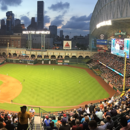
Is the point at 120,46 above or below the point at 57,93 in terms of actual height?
above

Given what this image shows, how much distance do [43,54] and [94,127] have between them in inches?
2594

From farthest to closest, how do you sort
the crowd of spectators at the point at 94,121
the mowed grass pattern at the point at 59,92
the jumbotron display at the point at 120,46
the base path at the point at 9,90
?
the jumbotron display at the point at 120,46 → the base path at the point at 9,90 → the mowed grass pattern at the point at 59,92 → the crowd of spectators at the point at 94,121

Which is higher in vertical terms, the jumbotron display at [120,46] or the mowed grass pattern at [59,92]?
the jumbotron display at [120,46]

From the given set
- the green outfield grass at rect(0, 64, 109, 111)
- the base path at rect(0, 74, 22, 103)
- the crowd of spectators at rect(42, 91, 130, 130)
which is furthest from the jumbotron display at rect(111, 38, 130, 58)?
the base path at rect(0, 74, 22, 103)

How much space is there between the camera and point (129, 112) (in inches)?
347

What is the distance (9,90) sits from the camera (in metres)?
31.7

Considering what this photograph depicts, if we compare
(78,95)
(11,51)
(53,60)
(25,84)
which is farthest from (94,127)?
(11,51)

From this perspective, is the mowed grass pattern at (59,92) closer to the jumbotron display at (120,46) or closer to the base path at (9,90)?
the base path at (9,90)

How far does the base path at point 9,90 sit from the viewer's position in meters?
27.6

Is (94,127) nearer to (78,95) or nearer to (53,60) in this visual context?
(78,95)

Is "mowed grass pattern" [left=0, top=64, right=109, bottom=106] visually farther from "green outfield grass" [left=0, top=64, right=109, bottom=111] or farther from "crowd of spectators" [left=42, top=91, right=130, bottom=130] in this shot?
"crowd of spectators" [left=42, top=91, right=130, bottom=130]

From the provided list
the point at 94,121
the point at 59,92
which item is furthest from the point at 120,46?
the point at 94,121

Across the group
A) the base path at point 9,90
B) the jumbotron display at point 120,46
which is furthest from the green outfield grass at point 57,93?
the jumbotron display at point 120,46

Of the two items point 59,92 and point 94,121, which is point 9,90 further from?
point 94,121
